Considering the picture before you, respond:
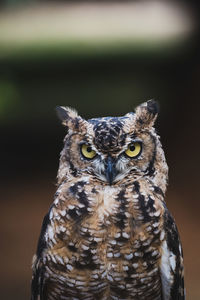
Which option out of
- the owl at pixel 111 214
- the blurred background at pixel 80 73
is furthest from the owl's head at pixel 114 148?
the blurred background at pixel 80 73

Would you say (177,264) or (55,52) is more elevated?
(55,52)

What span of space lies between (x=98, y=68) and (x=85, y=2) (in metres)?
0.61

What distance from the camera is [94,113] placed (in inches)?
207

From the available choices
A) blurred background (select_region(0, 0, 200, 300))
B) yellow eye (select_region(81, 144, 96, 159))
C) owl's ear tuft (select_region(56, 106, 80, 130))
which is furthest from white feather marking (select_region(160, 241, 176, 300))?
blurred background (select_region(0, 0, 200, 300))

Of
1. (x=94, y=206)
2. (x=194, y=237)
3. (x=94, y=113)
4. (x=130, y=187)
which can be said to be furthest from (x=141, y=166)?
(x=94, y=113)

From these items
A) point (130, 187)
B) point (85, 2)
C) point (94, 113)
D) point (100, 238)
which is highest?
point (85, 2)

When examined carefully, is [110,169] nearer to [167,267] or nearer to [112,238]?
[112,238]

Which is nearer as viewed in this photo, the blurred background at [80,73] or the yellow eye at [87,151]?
the yellow eye at [87,151]

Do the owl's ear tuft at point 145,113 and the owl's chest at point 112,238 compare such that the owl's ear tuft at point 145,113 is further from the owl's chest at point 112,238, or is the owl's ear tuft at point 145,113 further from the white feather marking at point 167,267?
the white feather marking at point 167,267

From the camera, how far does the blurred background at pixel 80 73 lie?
4742 millimetres

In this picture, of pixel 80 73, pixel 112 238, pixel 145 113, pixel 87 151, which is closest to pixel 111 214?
pixel 112 238

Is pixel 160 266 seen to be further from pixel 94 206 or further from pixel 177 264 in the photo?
pixel 94 206

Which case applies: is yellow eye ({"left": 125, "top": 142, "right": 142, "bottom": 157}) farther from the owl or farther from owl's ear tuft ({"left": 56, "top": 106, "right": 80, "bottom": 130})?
→ owl's ear tuft ({"left": 56, "top": 106, "right": 80, "bottom": 130})

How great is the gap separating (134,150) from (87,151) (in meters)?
0.14
